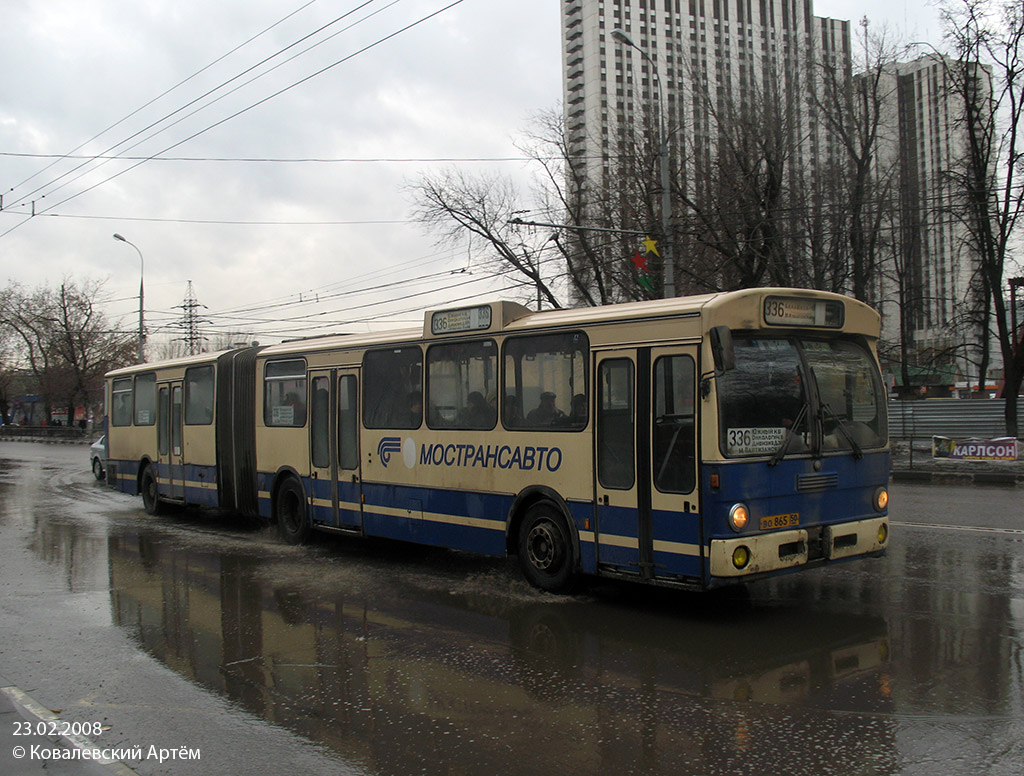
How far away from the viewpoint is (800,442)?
7586mm

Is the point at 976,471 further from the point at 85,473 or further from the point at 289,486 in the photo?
the point at 85,473

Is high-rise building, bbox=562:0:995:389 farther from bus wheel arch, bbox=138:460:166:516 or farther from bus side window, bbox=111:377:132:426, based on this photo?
bus wheel arch, bbox=138:460:166:516

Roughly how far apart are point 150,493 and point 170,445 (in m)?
1.57

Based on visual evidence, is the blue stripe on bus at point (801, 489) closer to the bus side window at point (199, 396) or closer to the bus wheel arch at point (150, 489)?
the bus side window at point (199, 396)

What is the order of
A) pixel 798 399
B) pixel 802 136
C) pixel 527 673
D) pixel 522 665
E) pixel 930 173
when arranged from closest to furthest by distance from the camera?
pixel 527 673 → pixel 522 665 → pixel 798 399 → pixel 802 136 → pixel 930 173

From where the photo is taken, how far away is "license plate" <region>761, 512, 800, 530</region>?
729 cm

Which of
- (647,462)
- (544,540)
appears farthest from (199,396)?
(647,462)

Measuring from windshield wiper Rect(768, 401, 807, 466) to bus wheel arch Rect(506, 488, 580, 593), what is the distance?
6.76 feet

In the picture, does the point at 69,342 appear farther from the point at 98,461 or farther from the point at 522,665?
the point at 522,665

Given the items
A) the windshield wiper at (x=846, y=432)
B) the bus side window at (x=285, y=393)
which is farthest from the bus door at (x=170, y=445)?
the windshield wiper at (x=846, y=432)

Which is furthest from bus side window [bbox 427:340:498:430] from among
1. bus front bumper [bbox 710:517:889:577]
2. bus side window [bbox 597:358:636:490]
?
bus front bumper [bbox 710:517:889:577]

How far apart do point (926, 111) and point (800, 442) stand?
3684cm

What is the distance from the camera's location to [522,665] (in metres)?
6.55

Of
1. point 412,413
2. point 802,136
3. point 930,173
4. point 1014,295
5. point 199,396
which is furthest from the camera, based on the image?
point 930,173
